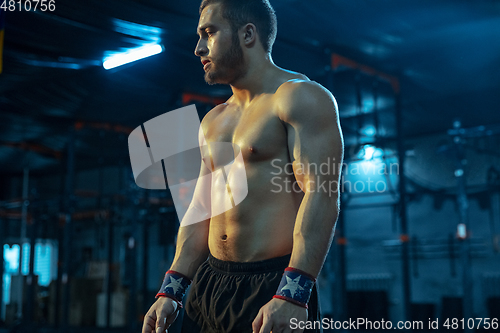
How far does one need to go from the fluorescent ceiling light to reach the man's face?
138 inches

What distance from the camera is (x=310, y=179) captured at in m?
1.36

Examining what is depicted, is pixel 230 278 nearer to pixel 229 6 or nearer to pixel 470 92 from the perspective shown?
pixel 229 6

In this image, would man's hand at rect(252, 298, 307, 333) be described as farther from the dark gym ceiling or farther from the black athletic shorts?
the dark gym ceiling

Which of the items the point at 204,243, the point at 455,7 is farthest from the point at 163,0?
the point at 204,243

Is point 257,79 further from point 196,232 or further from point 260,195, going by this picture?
point 196,232

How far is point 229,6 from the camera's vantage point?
1.54 m

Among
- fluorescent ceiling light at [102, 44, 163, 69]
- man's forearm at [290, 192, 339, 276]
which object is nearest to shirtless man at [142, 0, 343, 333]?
man's forearm at [290, 192, 339, 276]

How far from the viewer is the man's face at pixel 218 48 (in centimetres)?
154

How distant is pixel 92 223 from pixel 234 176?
38.9 ft

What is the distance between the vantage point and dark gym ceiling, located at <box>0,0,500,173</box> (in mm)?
4332

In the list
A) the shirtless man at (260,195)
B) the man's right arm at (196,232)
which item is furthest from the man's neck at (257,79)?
the man's right arm at (196,232)

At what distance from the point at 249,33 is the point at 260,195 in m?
0.48

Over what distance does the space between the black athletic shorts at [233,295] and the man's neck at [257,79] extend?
510mm


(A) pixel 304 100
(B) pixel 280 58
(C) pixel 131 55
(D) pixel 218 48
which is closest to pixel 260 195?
(A) pixel 304 100
